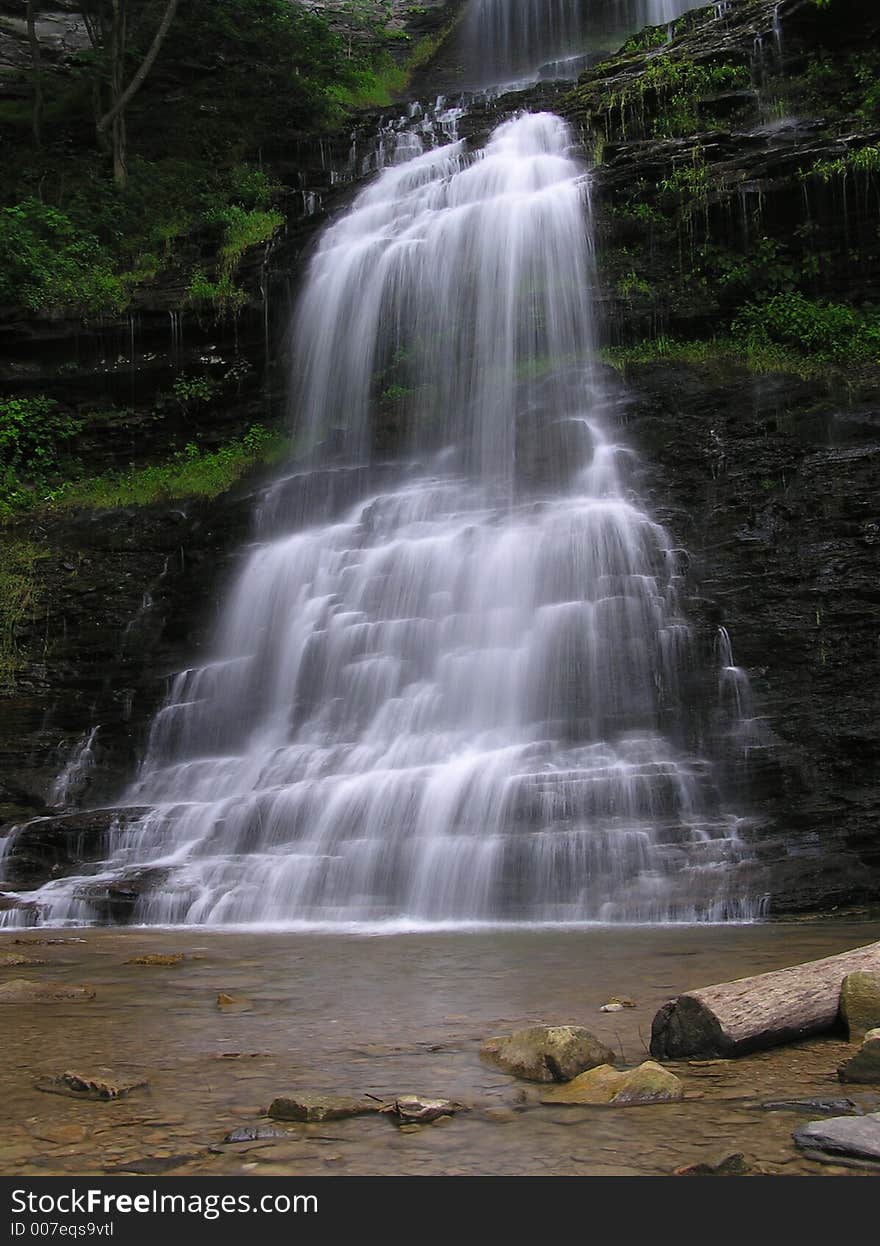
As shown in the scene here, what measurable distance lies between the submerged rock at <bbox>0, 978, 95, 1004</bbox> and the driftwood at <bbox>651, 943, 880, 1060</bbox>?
9.29ft

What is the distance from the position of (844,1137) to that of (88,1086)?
2172 mm

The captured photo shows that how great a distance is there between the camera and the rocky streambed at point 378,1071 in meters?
2.40

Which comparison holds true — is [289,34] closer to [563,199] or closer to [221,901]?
[563,199]

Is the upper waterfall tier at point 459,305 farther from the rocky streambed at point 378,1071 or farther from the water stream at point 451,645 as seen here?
the rocky streambed at point 378,1071

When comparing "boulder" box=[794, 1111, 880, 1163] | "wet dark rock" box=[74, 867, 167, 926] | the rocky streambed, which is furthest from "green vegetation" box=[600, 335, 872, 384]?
"boulder" box=[794, 1111, 880, 1163]

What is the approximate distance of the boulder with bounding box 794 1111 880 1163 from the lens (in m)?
2.22

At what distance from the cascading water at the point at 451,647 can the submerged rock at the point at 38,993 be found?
3.31 metres

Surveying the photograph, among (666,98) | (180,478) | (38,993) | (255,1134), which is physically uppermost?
(666,98)

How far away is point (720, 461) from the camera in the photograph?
11453mm

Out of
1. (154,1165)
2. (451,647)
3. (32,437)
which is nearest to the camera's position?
(154,1165)

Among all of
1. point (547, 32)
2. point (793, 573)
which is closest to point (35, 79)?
point (547, 32)

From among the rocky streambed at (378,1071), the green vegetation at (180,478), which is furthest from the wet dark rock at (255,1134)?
the green vegetation at (180,478)

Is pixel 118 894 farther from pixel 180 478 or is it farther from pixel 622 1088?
pixel 180 478

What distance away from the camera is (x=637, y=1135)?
2.50 metres
